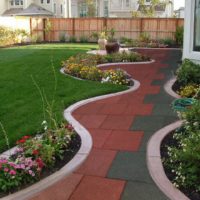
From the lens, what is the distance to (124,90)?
25.0 ft

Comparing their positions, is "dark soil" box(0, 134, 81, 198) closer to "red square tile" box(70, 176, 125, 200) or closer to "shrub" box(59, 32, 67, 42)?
"red square tile" box(70, 176, 125, 200)

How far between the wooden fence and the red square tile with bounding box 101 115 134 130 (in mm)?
15842

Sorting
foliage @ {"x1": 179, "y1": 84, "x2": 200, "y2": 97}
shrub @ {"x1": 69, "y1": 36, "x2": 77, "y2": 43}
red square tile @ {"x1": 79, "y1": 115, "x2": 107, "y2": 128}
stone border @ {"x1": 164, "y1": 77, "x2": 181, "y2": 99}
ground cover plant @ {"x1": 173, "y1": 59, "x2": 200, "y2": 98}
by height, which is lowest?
red square tile @ {"x1": 79, "y1": 115, "x2": 107, "y2": 128}

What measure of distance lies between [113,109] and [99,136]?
1.39m

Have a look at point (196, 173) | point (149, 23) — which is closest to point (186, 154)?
point (196, 173)

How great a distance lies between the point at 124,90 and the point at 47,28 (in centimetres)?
1644

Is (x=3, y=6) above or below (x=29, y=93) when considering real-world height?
above

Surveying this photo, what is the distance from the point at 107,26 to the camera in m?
22.2

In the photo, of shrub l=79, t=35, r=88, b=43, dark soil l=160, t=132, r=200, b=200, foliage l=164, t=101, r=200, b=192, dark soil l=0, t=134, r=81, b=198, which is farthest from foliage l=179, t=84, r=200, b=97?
shrub l=79, t=35, r=88, b=43

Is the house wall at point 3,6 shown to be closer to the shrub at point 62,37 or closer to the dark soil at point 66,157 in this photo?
the shrub at point 62,37

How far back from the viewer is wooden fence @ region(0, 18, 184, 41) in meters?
20.9

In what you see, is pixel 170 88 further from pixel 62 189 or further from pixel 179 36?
pixel 179 36

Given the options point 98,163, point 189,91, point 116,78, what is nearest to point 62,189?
point 98,163

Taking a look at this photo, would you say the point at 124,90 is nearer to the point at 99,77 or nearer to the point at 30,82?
the point at 99,77
